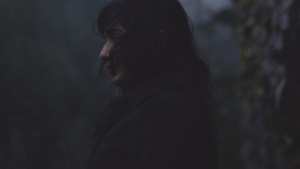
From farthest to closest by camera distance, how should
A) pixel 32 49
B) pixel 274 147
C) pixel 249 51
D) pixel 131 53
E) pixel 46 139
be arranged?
pixel 249 51 < pixel 274 147 < pixel 32 49 < pixel 46 139 < pixel 131 53

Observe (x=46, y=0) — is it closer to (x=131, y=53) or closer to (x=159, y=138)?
(x=131, y=53)

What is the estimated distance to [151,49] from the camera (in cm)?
178

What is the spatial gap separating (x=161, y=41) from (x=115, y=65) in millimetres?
117

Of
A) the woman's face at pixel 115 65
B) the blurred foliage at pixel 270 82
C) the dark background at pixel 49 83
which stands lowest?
the blurred foliage at pixel 270 82

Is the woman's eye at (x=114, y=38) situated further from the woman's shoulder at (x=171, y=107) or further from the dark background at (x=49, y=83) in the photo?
the dark background at (x=49, y=83)

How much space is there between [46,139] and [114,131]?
25.9 inches

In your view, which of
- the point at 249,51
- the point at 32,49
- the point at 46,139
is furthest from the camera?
the point at 249,51

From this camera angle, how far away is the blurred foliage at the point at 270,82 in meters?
5.17

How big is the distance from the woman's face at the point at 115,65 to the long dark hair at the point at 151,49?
0.03ft

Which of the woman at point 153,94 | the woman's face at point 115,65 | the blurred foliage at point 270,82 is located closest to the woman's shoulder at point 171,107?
the woman at point 153,94

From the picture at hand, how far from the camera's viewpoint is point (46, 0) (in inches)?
103

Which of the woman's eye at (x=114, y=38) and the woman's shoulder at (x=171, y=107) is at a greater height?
the woman's eye at (x=114, y=38)

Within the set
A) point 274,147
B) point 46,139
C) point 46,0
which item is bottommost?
point 274,147

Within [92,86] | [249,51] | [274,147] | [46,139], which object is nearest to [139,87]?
[46,139]
